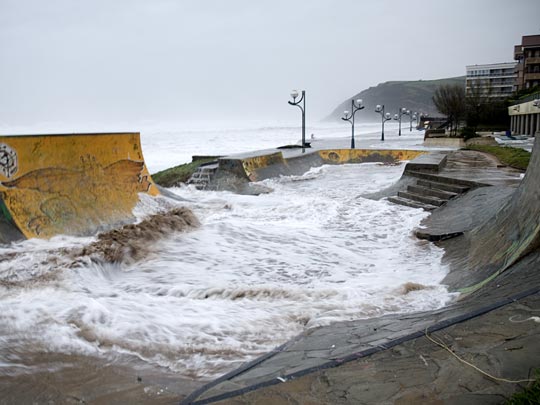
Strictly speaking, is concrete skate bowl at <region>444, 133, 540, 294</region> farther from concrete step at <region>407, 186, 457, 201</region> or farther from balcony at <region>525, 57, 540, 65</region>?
balcony at <region>525, 57, 540, 65</region>

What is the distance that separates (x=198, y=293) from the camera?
5461mm

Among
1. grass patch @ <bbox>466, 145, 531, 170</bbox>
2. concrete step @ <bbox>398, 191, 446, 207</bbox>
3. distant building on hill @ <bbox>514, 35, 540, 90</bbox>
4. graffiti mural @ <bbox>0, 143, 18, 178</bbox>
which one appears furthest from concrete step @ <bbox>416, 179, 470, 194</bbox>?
distant building on hill @ <bbox>514, 35, 540, 90</bbox>

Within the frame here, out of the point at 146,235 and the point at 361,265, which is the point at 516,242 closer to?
the point at 361,265

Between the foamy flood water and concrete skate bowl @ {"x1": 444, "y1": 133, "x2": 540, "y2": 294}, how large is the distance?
0.31 m

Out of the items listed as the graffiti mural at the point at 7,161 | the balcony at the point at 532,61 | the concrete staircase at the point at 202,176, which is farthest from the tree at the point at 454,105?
the graffiti mural at the point at 7,161

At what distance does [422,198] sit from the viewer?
10.8m

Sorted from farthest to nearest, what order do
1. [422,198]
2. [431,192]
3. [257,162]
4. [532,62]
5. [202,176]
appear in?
[532,62] → [257,162] → [202,176] → [431,192] → [422,198]

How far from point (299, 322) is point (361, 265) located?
2.41 m

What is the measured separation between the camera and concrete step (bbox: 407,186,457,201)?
10.3m

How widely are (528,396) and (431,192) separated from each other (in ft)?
30.2

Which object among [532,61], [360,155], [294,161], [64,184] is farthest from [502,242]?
[532,61]

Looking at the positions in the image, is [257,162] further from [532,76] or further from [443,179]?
[532,76]

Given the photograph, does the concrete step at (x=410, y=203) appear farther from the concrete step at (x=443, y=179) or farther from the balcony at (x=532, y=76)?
the balcony at (x=532, y=76)

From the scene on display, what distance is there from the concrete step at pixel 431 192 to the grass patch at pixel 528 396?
27.7 ft
